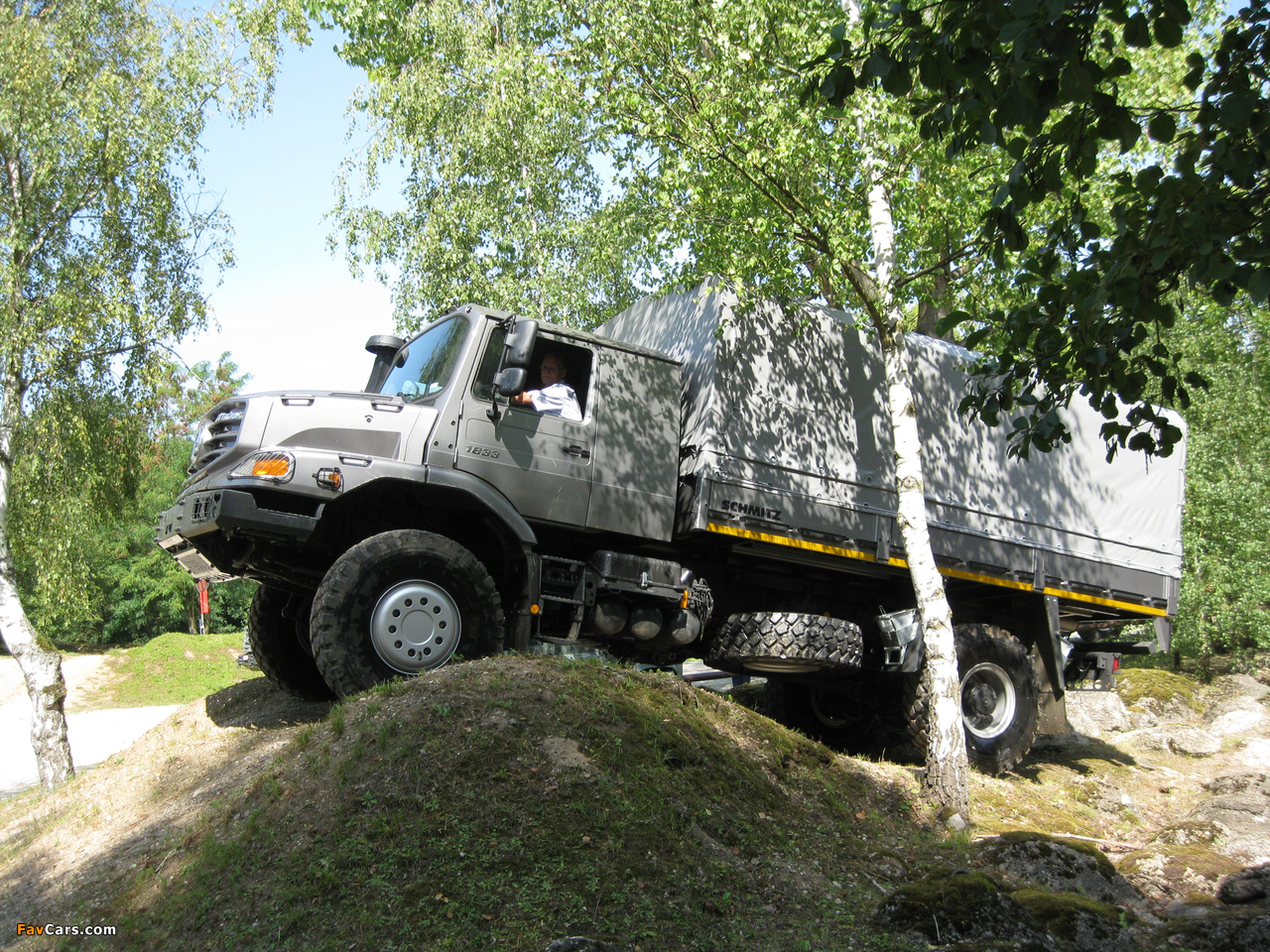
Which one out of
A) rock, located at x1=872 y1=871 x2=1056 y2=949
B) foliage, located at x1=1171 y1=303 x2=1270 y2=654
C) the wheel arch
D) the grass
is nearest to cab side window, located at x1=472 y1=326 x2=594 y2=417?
the wheel arch

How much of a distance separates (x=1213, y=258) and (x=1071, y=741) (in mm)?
9097

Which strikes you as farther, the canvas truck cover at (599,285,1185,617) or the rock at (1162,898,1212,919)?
the canvas truck cover at (599,285,1185,617)

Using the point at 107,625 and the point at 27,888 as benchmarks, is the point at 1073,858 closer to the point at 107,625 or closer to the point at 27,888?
the point at 27,888

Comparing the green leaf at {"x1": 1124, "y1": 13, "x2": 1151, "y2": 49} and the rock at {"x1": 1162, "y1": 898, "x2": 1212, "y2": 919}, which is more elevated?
the green leaf at {"x1": 1124, "y1": 13, "x2": 1151, "y2": 49}

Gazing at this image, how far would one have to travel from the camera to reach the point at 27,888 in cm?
541

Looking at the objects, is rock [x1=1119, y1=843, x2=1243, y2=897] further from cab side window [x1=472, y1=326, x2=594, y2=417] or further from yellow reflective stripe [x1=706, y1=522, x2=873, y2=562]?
cab side window [x1=472, y1=326, x2=594, y2=417]

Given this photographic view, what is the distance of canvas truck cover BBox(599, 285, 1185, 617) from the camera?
295 inches

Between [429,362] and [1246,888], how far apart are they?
6.19 metres

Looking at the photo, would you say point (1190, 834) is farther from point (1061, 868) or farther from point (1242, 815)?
point (1061, 868)

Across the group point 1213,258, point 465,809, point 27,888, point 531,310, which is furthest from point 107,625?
point 1213,258

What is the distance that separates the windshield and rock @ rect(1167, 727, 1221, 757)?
416 inches

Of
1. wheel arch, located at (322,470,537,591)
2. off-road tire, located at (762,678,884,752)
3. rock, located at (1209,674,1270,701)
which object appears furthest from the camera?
rock, located at (1209,674,1270,701)

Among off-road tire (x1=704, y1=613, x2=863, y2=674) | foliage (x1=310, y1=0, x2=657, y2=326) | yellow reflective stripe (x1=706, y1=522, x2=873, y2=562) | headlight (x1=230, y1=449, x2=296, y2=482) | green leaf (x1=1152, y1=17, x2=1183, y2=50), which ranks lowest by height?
off-road tire (x1=704, y1=613, x2=863, y2=674)

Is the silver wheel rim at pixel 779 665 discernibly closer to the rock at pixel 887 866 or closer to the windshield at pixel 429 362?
the rock at pixel 887 866
